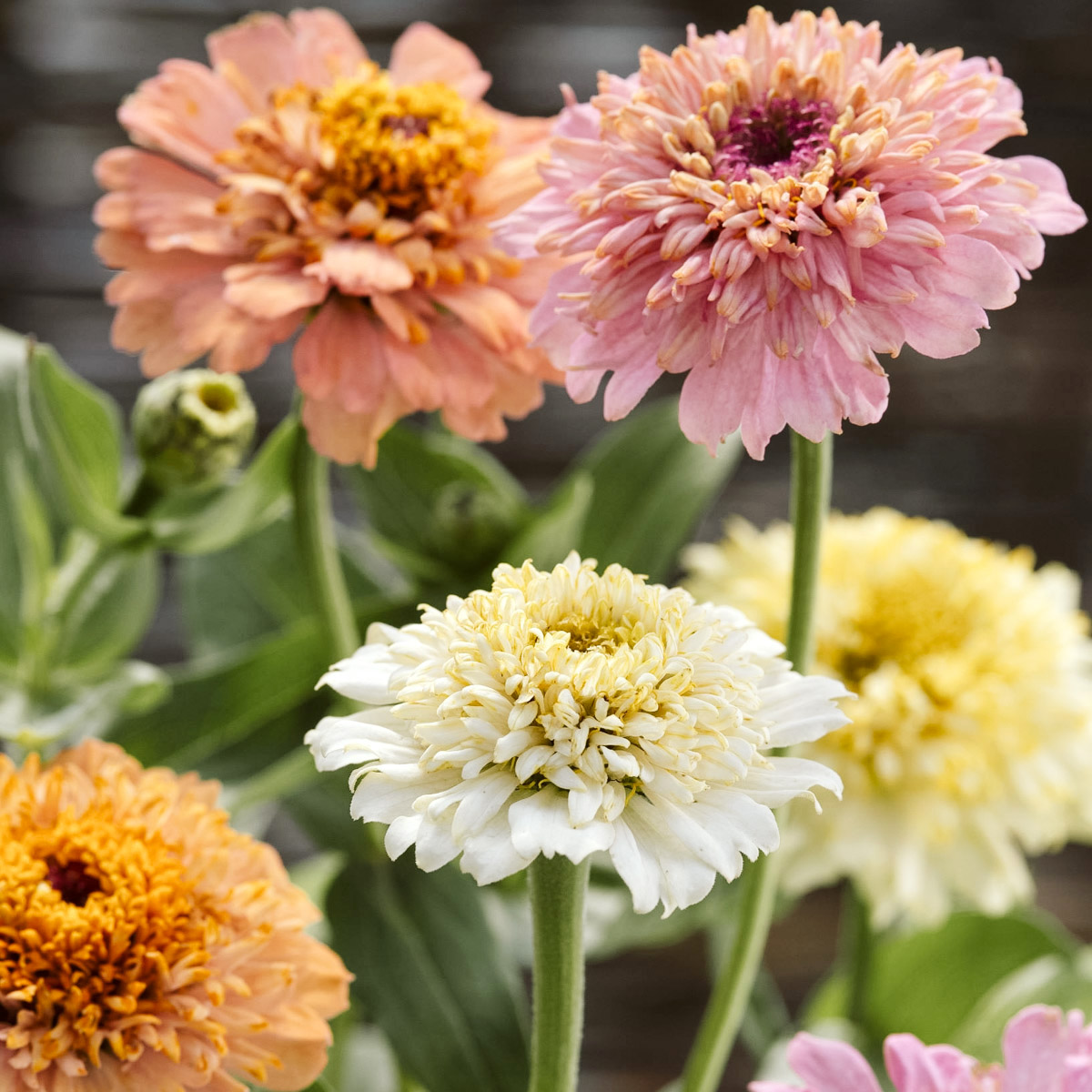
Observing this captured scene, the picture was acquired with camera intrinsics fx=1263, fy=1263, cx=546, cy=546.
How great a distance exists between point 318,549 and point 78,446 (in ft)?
0.28

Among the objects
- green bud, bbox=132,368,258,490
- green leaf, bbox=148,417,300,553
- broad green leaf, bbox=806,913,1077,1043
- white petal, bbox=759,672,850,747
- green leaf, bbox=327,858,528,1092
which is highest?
white petal, bbox=759,672,850,747

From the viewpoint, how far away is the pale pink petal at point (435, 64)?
0.31 m

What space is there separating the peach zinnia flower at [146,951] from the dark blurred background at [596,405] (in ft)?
1.64

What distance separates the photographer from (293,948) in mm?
219

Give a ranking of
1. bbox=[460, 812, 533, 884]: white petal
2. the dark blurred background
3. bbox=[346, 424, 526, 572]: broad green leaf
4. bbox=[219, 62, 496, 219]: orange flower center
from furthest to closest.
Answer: the dark blurred background → bbox=[346, 424, 526, 572]: broad green leaf → bbox=[219, 62, 496, 219]: orange flower center → bbox=[460, 812, 533, 884]: white petal

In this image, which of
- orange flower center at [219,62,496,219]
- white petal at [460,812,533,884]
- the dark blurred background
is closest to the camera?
white petal at [460,812,533,884]

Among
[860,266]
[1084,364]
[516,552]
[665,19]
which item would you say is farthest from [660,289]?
[1084,364]

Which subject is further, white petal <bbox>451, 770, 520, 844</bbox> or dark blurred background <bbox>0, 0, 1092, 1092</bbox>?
dark blurred background <bbox>0, 0, 1092, 1092</bbox>

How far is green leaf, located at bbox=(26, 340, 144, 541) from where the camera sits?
283mm

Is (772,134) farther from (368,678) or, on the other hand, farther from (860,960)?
(860,960)

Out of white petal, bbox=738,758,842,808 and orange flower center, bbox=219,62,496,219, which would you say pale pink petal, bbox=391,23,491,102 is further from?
white petal, bbox=738,758,842,808

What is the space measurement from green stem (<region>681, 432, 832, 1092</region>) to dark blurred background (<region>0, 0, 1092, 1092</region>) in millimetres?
477

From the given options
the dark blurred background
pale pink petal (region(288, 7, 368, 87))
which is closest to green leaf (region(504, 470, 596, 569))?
pale pink petal (region(288, 7, 368, 87))

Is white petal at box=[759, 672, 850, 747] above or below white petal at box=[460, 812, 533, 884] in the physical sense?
above
